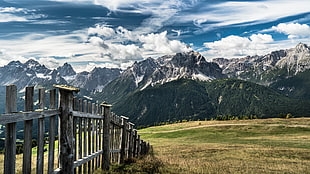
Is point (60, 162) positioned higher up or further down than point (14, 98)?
further down

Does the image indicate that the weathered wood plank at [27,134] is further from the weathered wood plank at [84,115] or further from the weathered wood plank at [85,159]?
the weathered wood plank at [85,159]

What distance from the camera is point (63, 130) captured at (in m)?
7.22

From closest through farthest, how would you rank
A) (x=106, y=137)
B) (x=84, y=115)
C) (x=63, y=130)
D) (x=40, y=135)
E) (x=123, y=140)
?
(x=40, y=135) < (x=63, y=130) < (x=84, y=115) < (x=106, y=137) < (x=123, y=140)

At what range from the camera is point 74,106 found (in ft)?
25.9

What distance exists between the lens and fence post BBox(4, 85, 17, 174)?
4.72 meters

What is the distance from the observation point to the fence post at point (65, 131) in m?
7.20

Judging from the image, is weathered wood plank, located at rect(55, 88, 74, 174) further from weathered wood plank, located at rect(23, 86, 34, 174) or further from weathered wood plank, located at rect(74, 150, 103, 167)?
weathered wood plank, located at rect(23, 86, 34, 174)

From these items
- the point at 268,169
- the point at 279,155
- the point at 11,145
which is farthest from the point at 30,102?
the point at 279,155

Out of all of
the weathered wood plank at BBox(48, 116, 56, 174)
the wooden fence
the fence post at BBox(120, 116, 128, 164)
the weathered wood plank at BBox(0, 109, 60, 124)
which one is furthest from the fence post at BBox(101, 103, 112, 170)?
the weathered wood plank at BBox(0, 109, 60, 124)

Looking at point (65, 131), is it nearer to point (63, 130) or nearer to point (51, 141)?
point (63, 130)

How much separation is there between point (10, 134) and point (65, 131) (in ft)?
8.02

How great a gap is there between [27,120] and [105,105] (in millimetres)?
5697

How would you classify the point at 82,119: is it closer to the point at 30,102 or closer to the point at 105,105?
the point at 105,105

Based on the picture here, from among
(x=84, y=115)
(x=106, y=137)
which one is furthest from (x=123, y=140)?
(x=84, y=115)
